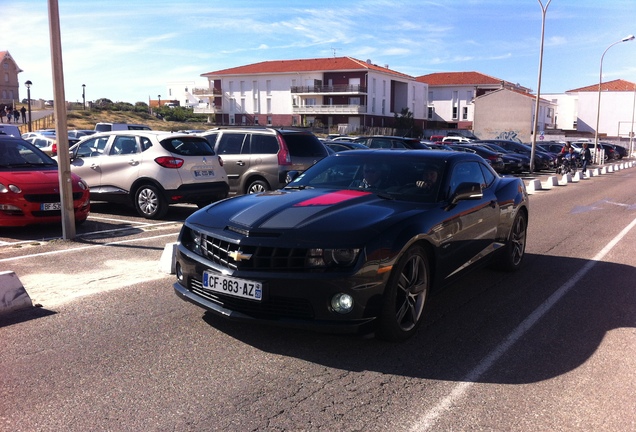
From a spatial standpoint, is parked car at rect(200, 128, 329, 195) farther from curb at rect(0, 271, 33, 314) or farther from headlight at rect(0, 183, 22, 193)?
curb at rect(0, 271, 33, 314)

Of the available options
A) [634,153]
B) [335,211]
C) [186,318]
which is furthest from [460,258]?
[634,153]

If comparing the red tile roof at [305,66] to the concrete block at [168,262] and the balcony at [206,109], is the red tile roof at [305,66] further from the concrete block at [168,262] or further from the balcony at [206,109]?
the concrete block at [168,262]

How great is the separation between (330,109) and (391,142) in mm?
52431

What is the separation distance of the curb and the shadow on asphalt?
A: 170 centimetres

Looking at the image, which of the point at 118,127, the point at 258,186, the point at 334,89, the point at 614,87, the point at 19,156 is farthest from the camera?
the point at 614,87

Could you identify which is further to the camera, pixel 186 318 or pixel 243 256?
pixel 186 318

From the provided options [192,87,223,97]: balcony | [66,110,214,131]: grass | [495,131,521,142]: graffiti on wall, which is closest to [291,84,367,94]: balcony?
[192,87,223,97]: balcony

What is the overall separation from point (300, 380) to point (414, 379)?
2.57ft

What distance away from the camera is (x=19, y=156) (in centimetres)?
965

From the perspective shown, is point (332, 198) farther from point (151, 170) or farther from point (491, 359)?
point (151, 170)

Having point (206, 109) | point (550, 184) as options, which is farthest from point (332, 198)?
point (206, 109)

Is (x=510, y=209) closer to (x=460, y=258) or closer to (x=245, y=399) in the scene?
(x=460, y=258)

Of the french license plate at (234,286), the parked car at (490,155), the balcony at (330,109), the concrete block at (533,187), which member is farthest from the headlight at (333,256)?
the balcony at (330,109)

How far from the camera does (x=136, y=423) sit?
322cm
